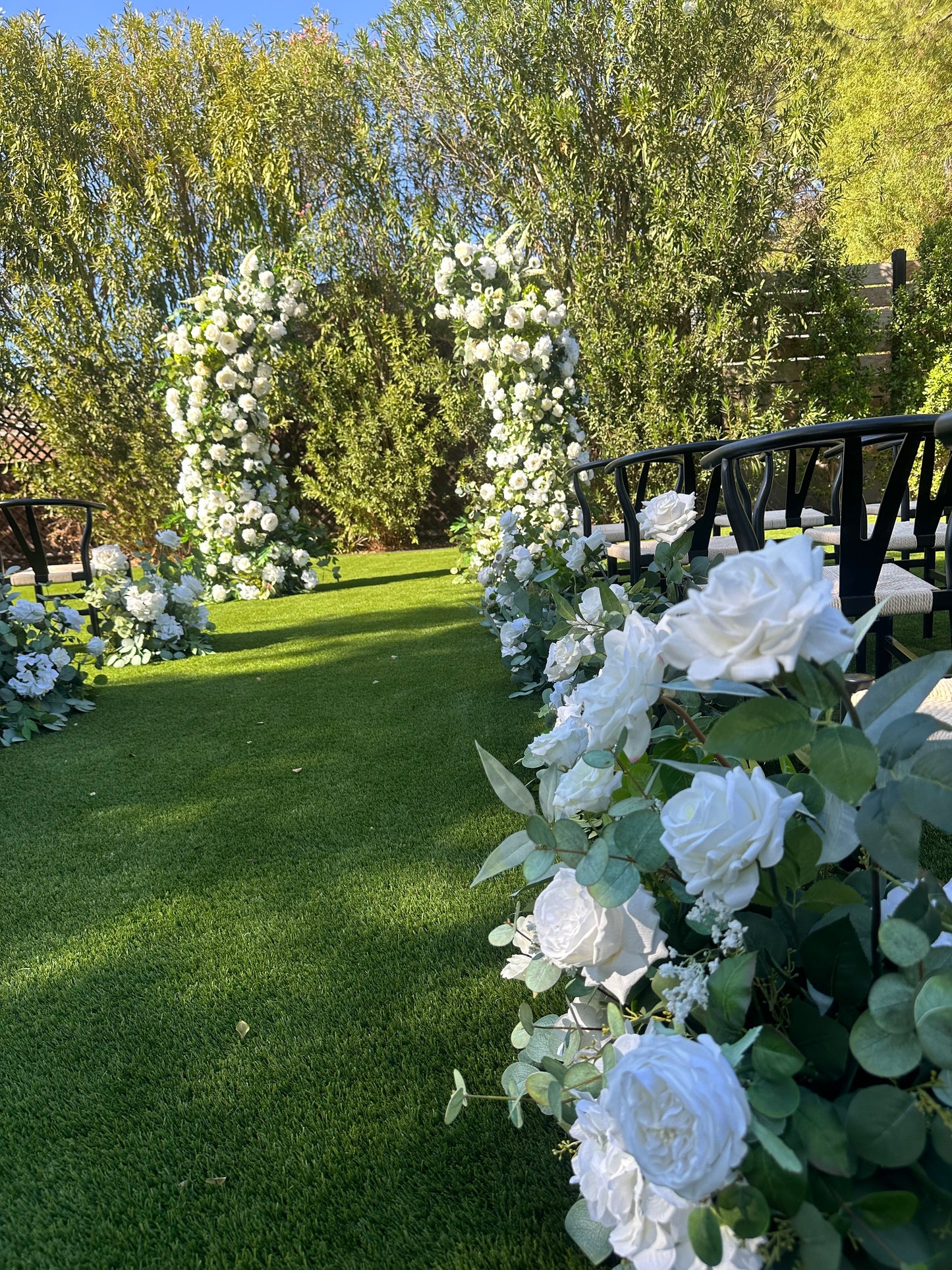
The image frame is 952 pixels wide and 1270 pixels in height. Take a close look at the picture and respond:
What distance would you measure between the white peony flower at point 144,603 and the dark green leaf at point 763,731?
4523 millimetres

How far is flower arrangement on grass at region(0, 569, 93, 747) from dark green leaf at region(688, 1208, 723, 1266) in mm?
3365

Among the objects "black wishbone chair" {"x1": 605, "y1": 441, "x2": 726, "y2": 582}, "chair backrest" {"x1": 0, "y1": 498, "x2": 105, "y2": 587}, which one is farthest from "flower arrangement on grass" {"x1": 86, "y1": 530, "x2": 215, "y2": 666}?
"black wishbone chair" {"x1": 605, "y1": 441, "x2": 726, "y2": 582}

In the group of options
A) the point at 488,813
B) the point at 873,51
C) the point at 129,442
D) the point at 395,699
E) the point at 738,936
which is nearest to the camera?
the point at 738,936

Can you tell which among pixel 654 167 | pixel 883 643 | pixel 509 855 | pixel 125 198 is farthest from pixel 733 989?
pixel 125 198

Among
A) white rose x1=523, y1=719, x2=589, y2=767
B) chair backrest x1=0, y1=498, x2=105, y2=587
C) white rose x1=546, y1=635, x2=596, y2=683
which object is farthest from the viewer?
chair backrest x1=0, y1=498, x2=105, y2=587

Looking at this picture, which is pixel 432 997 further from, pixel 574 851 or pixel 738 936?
pixel 738 936

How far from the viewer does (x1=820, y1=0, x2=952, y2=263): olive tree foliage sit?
9883 mm

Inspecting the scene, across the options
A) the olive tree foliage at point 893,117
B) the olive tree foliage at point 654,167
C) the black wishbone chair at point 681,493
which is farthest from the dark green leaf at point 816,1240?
the olive tree foliage at point 893,117

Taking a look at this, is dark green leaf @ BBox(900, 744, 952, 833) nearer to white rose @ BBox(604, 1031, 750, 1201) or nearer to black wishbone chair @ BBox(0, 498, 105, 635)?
white rose @ BBox(604, 1031, 750, 1201)

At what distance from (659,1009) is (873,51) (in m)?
12.8

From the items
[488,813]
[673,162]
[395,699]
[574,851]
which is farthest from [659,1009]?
[673,162]

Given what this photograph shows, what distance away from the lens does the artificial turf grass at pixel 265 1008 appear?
102 centimetres

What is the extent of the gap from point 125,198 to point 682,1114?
10.5m

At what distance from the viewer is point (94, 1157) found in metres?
1.15
